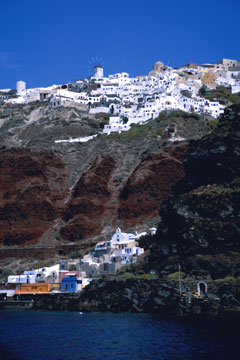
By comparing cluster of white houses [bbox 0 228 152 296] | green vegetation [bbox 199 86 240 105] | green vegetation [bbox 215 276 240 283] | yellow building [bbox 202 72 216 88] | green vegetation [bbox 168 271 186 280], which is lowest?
green vegetation [bbox 215 276 240 283]

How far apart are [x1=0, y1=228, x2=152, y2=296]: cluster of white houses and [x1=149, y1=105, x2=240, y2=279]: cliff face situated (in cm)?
1244

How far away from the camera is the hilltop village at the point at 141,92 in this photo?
14262 centimetres

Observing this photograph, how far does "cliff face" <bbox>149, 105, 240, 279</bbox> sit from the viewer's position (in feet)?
223

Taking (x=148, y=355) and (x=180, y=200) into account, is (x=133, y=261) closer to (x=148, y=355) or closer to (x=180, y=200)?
(x=180, y=200)

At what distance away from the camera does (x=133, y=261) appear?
88.1 meters

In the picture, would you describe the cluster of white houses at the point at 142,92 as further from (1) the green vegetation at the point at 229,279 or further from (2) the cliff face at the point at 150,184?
(1) the green vegetation at the point at 229,279

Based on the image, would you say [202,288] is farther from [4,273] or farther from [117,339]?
[4,273]

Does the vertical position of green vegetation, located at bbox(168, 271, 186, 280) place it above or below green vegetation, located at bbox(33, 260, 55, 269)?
below

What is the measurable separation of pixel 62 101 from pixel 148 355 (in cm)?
12132

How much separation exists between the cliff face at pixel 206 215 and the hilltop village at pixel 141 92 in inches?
2310

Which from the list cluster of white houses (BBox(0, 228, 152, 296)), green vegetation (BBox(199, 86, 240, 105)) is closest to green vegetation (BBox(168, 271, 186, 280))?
cluster of white houses (BBox(0, 228, 152, 296))

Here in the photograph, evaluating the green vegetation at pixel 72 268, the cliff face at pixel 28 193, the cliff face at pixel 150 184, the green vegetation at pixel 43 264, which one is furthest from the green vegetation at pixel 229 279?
the cliff face at pixel 28 193

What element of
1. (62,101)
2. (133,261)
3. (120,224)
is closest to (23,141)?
(62,101)

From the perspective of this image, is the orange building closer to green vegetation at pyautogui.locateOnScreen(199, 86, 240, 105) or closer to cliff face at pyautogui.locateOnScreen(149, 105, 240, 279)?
cliff face at pyautogui.locateOnScreen(149, 105, 240, 279)
